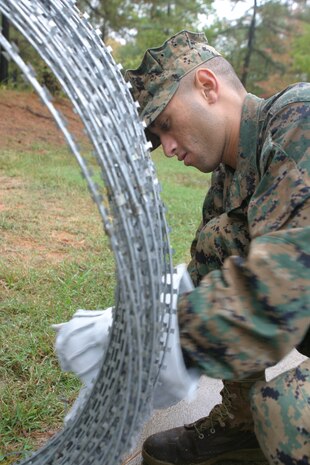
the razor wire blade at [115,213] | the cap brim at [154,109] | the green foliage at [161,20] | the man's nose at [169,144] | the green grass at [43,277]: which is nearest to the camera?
the razor wire blade at [115,213]

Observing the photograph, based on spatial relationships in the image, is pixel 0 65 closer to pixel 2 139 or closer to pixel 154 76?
pixel 2 139

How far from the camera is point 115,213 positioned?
4.64 feet

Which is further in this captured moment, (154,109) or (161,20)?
(161,20)

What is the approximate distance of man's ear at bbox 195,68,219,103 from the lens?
81.9 inches

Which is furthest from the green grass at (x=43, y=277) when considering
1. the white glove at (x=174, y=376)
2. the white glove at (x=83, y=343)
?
the white glove at (x=174, y=376)

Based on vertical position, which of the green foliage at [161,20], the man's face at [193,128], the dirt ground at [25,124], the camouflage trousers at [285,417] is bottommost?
the dirt ground at [25,124]

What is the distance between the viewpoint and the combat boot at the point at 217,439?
2.31 metres

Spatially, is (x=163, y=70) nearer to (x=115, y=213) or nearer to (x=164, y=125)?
(x=164, y=125)

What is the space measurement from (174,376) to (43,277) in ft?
7.86

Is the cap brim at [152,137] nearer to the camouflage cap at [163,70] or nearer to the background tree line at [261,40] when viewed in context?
the camouflage cap at [163,70]

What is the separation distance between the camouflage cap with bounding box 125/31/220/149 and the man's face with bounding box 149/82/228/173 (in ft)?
0.15

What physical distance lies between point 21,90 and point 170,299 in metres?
15.4

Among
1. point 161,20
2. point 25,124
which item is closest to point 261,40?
point 161,20

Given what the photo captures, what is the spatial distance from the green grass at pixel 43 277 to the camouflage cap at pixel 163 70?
1.25m
